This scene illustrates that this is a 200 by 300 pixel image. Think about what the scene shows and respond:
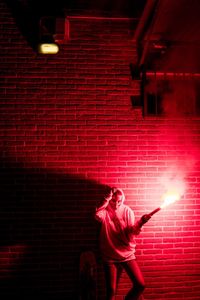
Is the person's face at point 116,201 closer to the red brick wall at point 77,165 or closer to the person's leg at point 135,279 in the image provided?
the red brick wall at point 77,165

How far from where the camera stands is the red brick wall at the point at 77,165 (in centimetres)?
546

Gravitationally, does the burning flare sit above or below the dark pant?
above

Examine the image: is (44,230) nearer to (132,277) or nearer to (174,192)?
(132,277)

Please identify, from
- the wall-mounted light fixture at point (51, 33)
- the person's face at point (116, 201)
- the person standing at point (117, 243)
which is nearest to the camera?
the person standing at point (117, 243)

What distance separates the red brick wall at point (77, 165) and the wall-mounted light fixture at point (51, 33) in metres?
0.38

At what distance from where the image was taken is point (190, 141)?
5.87 meters

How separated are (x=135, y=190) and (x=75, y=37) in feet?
10.6

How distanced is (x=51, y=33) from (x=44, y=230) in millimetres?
3639

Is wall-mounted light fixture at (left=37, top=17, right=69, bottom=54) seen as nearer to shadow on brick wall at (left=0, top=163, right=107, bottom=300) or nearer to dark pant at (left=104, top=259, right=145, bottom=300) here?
shadow on brick wall at (left=0, top=163, right=107, bottom=300)

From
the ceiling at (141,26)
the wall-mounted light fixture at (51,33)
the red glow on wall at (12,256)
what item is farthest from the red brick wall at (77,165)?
the wall-mounted light fixture at (51,33)

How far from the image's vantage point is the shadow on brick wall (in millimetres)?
5414

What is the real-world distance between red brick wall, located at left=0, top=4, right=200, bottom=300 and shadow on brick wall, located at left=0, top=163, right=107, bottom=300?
0.7 inches

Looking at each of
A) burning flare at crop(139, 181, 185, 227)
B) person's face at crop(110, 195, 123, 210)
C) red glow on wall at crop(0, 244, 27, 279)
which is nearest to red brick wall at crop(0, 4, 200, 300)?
red glow on wall at crop(0, 244, 27, 279)

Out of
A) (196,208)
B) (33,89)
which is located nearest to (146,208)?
(196,208)
